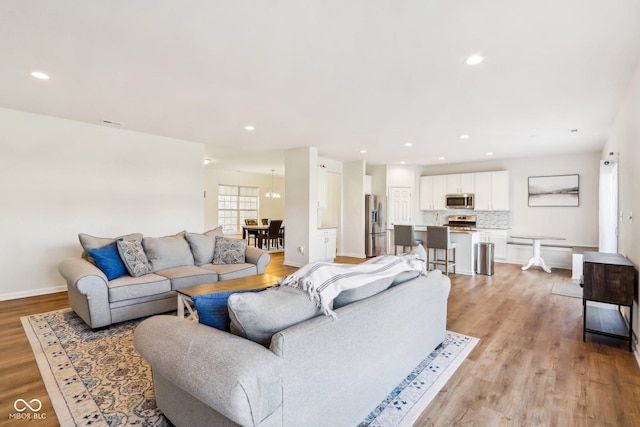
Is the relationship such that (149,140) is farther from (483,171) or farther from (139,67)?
(483,171)

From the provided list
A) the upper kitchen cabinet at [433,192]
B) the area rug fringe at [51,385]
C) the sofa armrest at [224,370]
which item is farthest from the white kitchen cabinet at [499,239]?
the area rug fringe at [51,385]

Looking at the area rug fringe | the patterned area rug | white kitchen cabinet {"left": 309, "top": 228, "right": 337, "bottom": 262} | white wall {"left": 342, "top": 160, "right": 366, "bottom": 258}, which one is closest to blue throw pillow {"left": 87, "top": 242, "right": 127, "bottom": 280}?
the patterned area rug

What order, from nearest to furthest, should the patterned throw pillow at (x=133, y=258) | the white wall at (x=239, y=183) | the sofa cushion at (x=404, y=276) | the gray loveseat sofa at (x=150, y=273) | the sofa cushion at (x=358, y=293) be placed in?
the sofa cushion at (x=358, y=293)
the sofa cushion at (x=404, y=276)
the gray loveseat sofa at (x=150, y=273)
the patterned throw pillow at (x=133, y=258)
the white wall at (x=239, y=183)

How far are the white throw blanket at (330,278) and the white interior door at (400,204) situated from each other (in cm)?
697

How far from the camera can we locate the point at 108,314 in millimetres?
3184

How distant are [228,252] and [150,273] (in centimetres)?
104

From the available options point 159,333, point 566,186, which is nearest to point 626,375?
point 159,333

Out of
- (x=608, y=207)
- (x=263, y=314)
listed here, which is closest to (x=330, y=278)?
(x=263, y=314)

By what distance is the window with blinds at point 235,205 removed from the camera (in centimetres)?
1077

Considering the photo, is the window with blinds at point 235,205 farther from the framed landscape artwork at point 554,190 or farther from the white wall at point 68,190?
the framed landscape artwork at point 554,190

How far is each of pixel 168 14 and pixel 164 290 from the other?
8.99ft

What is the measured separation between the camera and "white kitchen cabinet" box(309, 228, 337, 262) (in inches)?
269

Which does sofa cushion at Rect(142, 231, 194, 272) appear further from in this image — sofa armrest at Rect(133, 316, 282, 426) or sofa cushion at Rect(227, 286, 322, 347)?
sofa cushion at Rect(227, 286, 322, 347)

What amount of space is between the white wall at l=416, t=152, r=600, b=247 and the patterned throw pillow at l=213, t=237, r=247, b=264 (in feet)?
22.3
